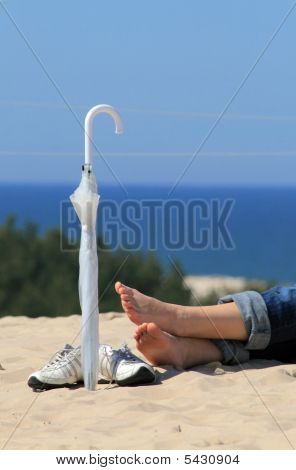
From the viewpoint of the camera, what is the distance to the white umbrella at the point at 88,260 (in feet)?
7.23

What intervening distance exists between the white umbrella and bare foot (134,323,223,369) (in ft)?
0.64

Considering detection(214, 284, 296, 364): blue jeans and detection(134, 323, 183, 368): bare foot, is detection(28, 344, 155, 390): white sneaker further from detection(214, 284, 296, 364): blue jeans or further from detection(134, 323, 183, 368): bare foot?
detection(214, 284, 296, 364): blue jeans

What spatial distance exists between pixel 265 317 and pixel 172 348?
0.26 meters

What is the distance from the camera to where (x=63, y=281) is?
530 centimetres

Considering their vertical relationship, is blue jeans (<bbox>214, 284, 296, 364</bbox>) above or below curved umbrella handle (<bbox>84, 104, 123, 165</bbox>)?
below

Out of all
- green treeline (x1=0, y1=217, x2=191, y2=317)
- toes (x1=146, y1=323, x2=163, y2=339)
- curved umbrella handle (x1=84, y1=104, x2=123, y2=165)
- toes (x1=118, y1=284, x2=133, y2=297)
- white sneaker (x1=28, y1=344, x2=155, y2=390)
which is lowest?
white sneaker (x1=28, y1=344, x2=155, y2=390)

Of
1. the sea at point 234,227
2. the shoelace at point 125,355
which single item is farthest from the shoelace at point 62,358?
the sea at point 234,227

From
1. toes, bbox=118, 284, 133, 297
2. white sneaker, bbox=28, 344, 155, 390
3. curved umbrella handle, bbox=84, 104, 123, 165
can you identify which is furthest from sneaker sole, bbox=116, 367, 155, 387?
curved umbrella handle, bbox=84, 104, 123, 165

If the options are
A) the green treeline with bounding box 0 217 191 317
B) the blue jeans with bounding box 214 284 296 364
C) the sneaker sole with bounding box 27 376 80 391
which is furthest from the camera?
the green treeline with bounding box 0 217 191 317

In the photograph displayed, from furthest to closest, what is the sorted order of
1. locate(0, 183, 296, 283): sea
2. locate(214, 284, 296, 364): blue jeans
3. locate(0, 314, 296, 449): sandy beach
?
locate(0, 183, 296, 283): sea < locate(214, 284, 296, 364): blue jeans < locate(0, 314, 296, 449): sandy beach

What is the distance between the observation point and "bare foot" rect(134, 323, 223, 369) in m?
2.41

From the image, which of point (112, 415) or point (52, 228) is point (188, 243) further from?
point (52, 228)

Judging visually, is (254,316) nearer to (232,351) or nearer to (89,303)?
(232,351)

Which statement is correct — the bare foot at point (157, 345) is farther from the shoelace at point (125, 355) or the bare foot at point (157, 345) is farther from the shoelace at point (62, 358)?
the shoelace at point (62, 358)
